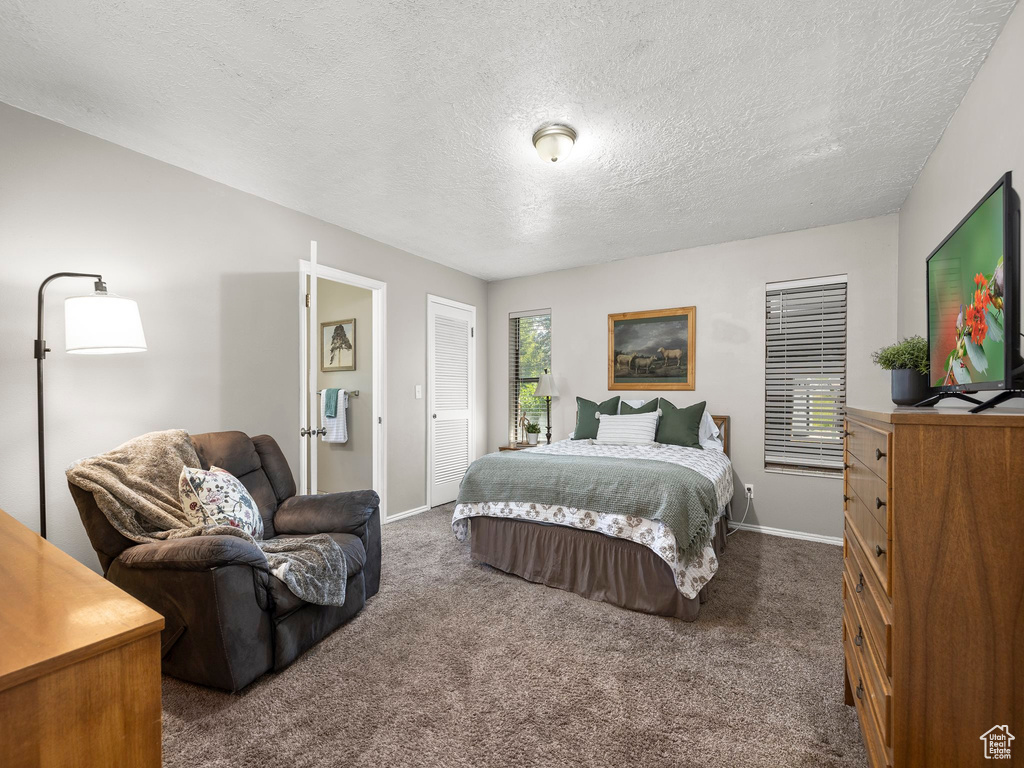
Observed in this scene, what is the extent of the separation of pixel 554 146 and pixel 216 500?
241 cm

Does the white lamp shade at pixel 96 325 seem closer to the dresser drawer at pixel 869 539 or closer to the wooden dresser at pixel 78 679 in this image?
the wooden dresser at pixel 78 679

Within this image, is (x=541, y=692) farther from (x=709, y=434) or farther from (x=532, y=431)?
(x=532, y=431)

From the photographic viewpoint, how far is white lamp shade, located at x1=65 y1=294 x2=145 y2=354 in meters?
2.08

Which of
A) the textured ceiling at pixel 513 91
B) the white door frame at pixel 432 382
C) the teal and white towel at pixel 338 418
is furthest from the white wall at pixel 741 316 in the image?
the teal and white towel at pixel 338 418

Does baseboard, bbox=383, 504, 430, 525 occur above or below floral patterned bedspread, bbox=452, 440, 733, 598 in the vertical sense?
below

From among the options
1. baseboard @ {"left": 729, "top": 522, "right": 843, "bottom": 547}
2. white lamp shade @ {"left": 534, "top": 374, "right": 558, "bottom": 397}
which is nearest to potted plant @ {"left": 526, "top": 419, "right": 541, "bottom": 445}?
white lamp shade @ {"left": 534, "top": 374, "right": 558, "bottom": 397}

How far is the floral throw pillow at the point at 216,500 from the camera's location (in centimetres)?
214

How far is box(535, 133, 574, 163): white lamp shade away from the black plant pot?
5.83ft

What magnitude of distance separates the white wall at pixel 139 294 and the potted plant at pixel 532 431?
2.44 meters

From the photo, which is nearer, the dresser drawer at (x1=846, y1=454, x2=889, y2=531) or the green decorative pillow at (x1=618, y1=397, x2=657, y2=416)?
the dresser drawer at (x1=846, y1=454, x2=889, y2=531)

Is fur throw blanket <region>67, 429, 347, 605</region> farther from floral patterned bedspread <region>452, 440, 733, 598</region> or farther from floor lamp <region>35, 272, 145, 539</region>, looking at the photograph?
floral patterned bedspread <region>452, 440, 733, 598</region>

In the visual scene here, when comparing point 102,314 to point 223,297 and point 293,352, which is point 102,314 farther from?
point 293,352

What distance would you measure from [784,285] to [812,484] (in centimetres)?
168

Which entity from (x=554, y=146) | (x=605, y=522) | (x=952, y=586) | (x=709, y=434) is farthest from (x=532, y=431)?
(x=952, y=586)
